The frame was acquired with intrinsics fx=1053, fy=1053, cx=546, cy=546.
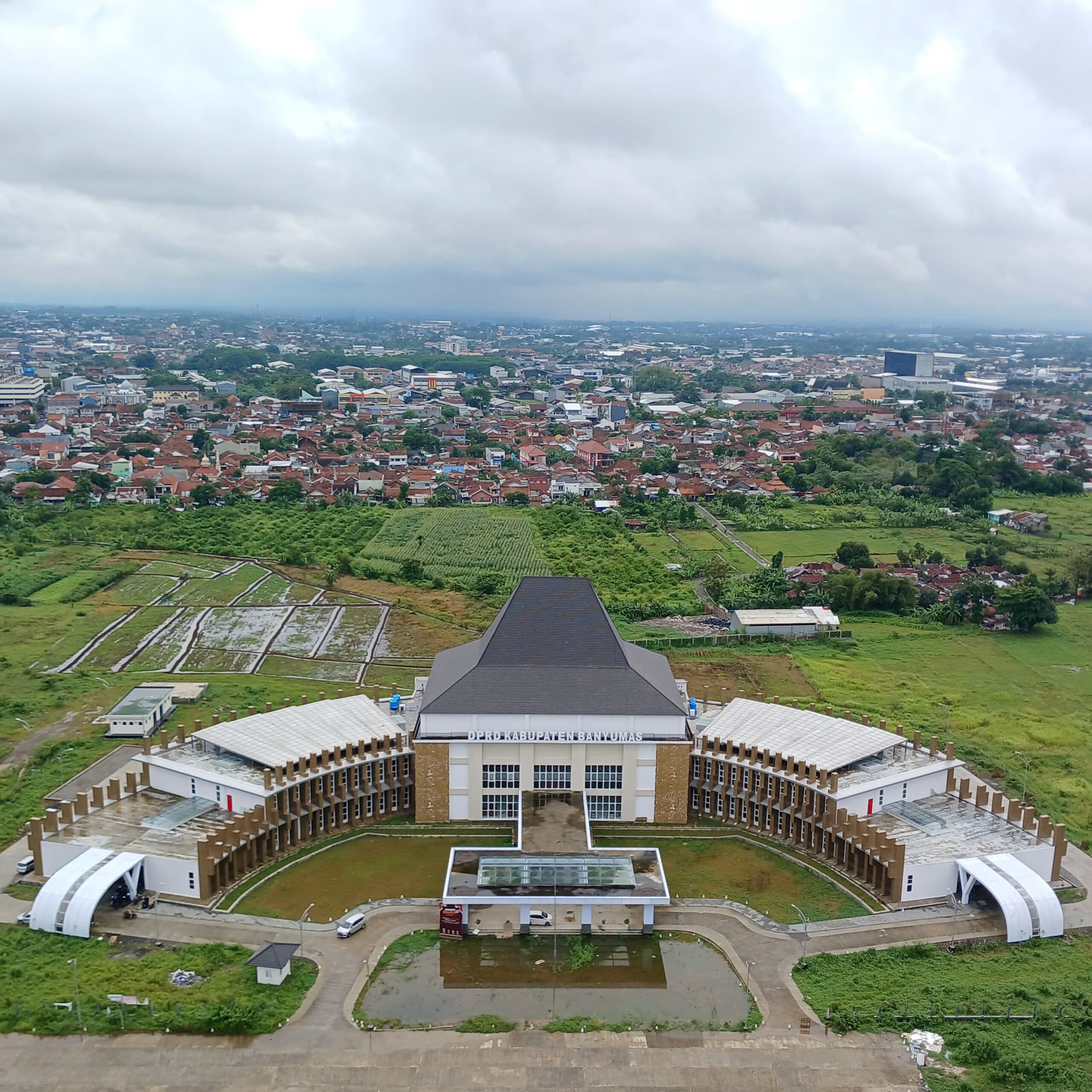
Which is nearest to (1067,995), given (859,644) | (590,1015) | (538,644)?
(590,1015)

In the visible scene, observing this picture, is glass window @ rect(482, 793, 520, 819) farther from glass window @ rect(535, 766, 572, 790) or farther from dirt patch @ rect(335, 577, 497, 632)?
dirt patch @ rect(335, 577, 497, 632)

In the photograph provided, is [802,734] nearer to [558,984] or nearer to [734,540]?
[558,984]

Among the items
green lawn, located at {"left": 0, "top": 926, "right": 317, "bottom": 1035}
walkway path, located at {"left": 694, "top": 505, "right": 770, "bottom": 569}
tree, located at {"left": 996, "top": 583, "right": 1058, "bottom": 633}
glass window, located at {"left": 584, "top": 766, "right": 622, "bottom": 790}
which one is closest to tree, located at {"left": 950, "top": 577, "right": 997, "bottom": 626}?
tree, located at {"left": 996, "top": 583, "right": 1058, "bottom": 633}

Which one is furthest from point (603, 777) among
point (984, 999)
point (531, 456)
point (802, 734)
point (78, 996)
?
point (531, 456)

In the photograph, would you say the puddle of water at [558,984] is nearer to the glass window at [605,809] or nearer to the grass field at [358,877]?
the grass field at [358,877]

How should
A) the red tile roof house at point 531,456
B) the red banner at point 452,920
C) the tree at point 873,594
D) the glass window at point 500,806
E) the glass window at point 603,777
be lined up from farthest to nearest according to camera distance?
the red tile roof house at point 531,456 < the tree at point 873,594 < the glass window at point 500,806 < the glass window at point 603,777 < the red banner at point 452,920

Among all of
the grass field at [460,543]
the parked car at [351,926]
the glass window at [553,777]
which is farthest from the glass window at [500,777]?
the grass field at [460,543]
